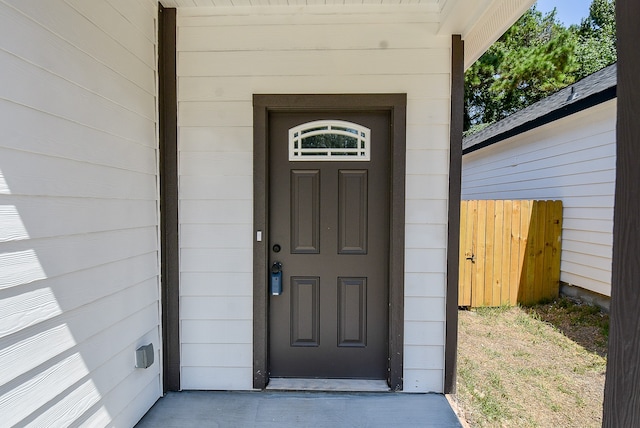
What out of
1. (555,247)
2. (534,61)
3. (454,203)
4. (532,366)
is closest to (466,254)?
(555,247)

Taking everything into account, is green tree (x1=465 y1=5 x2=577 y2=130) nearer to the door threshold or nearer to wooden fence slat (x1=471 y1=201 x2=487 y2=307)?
wooden fence slat (x1=471 y1=201 x2=487 y2=307)

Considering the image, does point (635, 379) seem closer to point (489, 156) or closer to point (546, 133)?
point (546, 133)

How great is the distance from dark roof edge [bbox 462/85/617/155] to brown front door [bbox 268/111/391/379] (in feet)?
10.8

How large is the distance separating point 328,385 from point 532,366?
72.6 inches

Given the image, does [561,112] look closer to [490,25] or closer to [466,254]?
[466,254]

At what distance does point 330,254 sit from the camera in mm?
2498

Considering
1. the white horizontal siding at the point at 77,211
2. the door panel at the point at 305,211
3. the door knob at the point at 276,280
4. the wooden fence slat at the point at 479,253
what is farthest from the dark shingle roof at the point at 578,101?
the white horizontal siding at the point at 77,211

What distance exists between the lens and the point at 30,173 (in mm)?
1332

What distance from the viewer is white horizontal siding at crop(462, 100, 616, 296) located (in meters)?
4.08

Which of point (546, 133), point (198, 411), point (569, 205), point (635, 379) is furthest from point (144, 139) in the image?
point (546, 133)

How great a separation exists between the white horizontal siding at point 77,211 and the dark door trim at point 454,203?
2040 mm

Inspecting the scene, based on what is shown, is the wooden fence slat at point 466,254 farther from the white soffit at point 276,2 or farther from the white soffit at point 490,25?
the white soffit at point 276,2

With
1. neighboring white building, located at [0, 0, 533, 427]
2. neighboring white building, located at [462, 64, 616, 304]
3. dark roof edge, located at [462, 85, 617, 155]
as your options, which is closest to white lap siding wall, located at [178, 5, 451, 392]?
neighboring white building, located at [0, 0, 533, 427]

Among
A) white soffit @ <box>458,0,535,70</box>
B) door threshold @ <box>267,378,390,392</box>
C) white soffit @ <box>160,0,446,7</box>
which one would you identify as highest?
white soffit @ <box>160,0,446,7</box>
